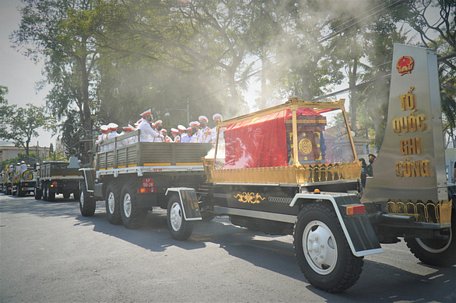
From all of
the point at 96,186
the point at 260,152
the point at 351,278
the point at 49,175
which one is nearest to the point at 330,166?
the point at 260,152

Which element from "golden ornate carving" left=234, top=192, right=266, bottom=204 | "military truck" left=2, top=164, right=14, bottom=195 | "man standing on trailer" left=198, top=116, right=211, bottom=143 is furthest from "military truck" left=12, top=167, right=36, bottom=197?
"golden ornate carving" left=234, top=192, right=266, bottom=204

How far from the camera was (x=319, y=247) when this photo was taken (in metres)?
4.54

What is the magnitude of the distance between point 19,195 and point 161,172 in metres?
23.1

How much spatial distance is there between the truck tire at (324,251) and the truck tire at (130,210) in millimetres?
5414

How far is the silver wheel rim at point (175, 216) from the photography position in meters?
7.75

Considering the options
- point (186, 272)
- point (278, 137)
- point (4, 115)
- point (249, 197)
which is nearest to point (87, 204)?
point (249, 197)

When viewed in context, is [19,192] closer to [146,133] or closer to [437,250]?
[146,133]

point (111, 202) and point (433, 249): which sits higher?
point (111, 202)

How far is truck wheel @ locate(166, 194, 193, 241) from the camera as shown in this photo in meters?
7.54

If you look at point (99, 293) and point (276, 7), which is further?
point (276, 7)

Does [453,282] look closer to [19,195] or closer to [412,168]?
[412,168]

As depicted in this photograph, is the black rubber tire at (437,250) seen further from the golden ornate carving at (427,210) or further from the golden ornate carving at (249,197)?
the golden ornate carving at (249,197)

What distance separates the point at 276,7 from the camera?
17.1 metres

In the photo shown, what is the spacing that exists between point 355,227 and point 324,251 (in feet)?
1.62
